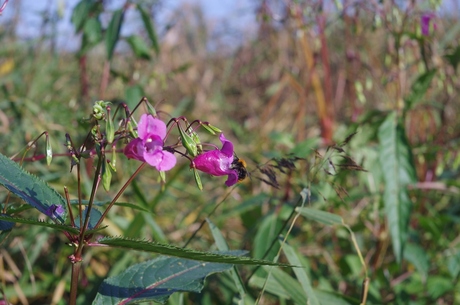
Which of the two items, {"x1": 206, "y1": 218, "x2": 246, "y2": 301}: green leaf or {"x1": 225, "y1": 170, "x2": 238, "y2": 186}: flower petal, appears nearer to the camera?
{"x1": 225, "y1": 170, "x2": 238, "y2": 186}: flower petal

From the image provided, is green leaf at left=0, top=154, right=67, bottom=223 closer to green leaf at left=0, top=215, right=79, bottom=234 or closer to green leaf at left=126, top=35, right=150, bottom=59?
green leaf at left=0, top=215, right=79, bottom=234

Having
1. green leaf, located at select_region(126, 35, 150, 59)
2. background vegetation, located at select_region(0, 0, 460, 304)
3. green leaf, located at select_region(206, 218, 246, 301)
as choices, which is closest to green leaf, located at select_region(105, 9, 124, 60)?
background vegetation, located at select_region(0, 0, 460, 304)

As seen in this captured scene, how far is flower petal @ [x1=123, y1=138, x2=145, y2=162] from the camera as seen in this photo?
871mm

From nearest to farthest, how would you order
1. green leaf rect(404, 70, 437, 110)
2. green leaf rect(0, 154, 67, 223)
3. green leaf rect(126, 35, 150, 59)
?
green leaf rect(0, 154, 67, 223), green leaf rect(404, 70, 437, 110), green leaf rect(126, 35, 150, 59)

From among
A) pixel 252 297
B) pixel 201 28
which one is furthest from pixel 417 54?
pixel 201 28

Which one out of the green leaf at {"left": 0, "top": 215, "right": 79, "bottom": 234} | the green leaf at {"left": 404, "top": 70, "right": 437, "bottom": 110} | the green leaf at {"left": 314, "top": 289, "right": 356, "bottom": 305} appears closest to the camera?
the green leaf at {"left": 0, "top": 215, "right": 79, "bottom": 234}

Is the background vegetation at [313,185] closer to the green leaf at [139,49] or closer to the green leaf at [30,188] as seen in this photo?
the green leaf at [139,49]

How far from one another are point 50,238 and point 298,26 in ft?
4.42

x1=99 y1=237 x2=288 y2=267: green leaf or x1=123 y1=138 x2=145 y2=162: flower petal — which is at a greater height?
x1=123 y1=138 x2=145 y2=162: flower petal

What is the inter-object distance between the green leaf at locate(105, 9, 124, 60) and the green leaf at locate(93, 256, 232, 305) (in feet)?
3.44

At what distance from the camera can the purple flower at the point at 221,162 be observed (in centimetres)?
98

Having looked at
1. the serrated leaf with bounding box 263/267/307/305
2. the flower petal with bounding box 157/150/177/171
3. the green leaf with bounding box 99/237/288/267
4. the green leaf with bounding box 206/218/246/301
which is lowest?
the serrated leaf with bounding box 263/267/307/305

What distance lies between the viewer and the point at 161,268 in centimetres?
114

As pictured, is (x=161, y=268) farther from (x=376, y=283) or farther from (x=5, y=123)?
(x=5, y=123)
